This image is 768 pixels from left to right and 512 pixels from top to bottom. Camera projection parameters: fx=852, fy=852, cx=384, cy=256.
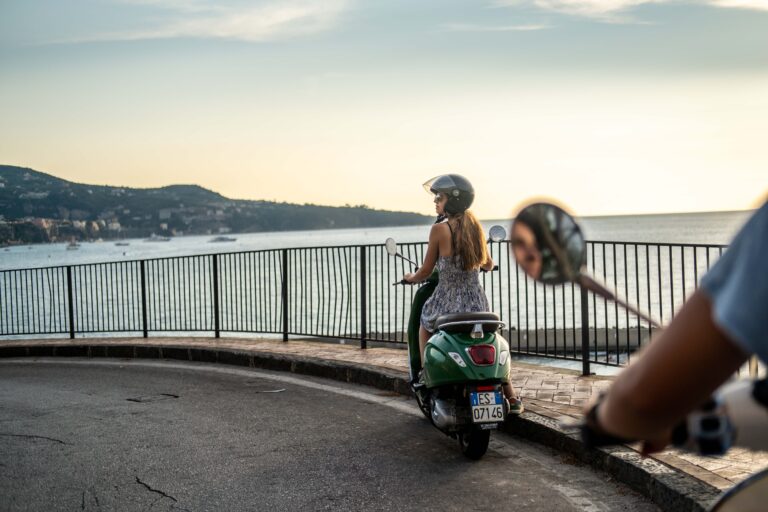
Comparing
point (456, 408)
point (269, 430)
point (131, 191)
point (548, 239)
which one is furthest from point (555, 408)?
point (131, 191)

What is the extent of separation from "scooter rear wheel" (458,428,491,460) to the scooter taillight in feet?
1.59

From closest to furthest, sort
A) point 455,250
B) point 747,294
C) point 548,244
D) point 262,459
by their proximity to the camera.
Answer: point 747,294, point 548,244, point 262,459, point 455,250

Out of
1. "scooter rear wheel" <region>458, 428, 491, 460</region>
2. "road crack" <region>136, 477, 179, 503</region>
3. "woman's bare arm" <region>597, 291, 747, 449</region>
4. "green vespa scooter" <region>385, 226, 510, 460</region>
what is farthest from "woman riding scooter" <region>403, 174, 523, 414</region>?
"woman's bare arm" <region>597, 291, 747, 449</region>

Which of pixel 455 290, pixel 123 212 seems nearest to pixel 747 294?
pixel 455 290

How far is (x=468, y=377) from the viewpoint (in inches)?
229

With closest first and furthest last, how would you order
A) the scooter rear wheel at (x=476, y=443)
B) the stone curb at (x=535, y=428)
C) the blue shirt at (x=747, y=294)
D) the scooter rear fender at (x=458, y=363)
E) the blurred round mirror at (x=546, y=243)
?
the blue shirt at (x=747, y=294) → the blurred round mirror at (x=546, y=243) → the stone curb at (x=535, y=428) → the scooter rear fender at (x=458, y=363) → the scooter rear wheel at (x=476, y=443)

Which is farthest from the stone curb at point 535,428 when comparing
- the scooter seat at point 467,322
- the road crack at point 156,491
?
the road crack at point 156,491

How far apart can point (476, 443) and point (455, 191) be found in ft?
6.29

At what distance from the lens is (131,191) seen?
128 metres

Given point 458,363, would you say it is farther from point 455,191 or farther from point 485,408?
point 455,191

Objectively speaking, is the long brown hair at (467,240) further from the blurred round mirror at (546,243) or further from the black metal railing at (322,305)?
the blurred round mirror at (546,243)

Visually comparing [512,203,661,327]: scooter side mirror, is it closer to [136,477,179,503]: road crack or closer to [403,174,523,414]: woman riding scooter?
[136,477,179,503]: road crack

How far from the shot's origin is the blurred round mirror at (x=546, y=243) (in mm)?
1573

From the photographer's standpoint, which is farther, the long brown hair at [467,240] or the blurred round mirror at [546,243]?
the long brown hair at [467,240]
